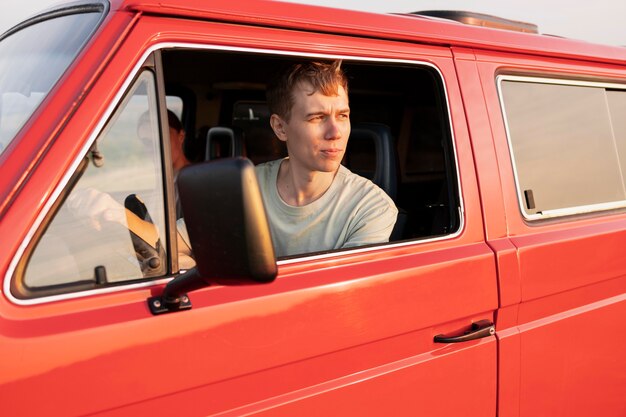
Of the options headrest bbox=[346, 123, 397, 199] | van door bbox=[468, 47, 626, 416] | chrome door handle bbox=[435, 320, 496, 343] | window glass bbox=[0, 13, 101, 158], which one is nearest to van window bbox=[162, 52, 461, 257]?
headrest bbox=[346, 123, 397, 199]

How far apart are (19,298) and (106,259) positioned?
22 cm

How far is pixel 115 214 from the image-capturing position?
1682 mm

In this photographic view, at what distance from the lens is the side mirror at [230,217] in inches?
51.0

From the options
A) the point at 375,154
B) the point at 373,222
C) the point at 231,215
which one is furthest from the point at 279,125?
the point at 231,215

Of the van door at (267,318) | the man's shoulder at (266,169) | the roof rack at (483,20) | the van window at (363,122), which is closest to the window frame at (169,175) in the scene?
the van door at (267,318)

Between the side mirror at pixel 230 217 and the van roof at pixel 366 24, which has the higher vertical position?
the van roof at pixel 366 24

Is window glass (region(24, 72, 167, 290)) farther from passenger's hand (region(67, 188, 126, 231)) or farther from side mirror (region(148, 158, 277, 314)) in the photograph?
side mirror (region(148, 158, 277, 314))

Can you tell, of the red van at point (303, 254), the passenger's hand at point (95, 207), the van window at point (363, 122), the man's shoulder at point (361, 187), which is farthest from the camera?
the van window at point (363, 122)

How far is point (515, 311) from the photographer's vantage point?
2.26 meters

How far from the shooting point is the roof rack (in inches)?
107

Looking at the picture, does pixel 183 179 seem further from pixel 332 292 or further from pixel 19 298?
pixel 332 292

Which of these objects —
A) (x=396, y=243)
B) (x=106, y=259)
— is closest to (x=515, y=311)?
(x=396, y=243)

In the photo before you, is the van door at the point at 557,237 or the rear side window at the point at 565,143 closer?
the van door at the point at 557,237

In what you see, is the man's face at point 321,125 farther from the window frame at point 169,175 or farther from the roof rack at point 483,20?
the roof rack at point 483,20
